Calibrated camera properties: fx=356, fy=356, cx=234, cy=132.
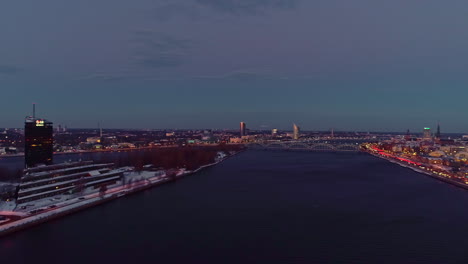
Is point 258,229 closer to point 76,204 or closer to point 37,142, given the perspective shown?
point 76,204

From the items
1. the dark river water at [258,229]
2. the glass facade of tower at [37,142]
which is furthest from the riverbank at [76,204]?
the glass facade of tower at [37,142]

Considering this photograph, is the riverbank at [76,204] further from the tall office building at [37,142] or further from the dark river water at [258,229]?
the tall office building at [37,142]

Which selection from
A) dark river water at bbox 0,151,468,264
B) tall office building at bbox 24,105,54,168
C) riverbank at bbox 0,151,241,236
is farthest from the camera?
tall office building at bbox 24,105,54,168

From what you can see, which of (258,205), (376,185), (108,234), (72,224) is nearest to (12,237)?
(72,224)

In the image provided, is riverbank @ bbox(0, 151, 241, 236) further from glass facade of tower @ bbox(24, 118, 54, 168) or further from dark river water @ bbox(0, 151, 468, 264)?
glass facade of tower @ bbox(24, 118, 54, 168)

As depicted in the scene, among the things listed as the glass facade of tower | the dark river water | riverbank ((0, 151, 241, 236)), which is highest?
the glass facade of tower

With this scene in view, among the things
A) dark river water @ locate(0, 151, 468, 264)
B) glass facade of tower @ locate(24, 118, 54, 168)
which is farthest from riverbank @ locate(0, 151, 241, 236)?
glass facade of tower @ locate(24, 118, 54, 168)
